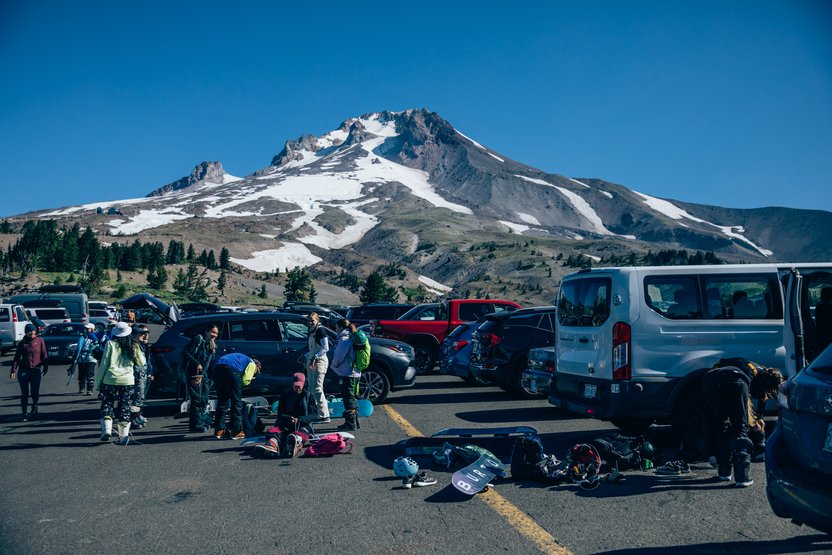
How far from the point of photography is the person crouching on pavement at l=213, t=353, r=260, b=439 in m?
8.76

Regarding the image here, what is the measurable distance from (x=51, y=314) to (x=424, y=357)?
16.6 metres

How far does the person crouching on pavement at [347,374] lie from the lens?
9.26 meters

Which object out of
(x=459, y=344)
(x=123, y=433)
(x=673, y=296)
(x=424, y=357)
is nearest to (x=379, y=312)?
(x=424, y=357)

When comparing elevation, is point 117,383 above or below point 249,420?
above

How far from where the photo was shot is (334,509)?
5.66 m

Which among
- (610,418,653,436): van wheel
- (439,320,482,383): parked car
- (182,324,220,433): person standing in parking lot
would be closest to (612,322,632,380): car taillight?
(610,418,653,436): van wheel

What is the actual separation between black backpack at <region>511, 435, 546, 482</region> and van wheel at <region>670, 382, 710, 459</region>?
1.82m

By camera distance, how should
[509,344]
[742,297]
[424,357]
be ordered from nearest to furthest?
[742,297] < [509,344] < [424,357]

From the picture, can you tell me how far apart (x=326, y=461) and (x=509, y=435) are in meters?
2.13

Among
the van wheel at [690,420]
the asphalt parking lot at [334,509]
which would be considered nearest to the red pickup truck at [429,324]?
the asphalt parking lot at [334,509]

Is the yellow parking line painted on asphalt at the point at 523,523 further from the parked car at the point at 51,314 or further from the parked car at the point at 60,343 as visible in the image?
the parked car at the point at 51,314

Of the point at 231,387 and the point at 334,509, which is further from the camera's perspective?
the point at 231,387

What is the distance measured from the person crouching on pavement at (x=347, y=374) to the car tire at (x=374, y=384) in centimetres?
200

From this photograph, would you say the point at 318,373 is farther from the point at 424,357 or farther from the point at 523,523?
the point at 424,357
